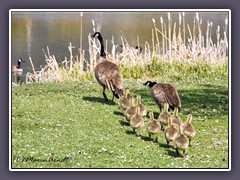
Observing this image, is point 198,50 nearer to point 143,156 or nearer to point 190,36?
point 190,36

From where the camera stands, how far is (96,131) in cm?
1281

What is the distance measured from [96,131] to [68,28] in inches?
173

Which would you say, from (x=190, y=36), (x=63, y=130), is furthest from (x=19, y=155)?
(x=190, y=36)

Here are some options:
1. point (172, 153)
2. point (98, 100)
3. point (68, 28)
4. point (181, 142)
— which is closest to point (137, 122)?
point (172, 153)

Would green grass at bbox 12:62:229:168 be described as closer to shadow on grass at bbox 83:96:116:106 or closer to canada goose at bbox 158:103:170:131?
shadow on grass at bbox 83:96:116:106

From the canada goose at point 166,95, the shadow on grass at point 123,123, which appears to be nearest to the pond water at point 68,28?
the canada goose at point 166,95

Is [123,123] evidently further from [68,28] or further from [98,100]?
[68,28]

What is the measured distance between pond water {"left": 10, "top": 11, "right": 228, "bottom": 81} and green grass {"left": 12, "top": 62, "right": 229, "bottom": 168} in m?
1.42

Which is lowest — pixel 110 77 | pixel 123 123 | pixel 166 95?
pixel 123 123

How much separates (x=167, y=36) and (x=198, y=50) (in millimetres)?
1942

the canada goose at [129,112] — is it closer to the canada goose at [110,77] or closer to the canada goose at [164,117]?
the canada goose at [164,117]

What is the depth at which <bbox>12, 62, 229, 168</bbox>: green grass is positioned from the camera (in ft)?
36.8

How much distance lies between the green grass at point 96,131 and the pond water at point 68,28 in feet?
4.67

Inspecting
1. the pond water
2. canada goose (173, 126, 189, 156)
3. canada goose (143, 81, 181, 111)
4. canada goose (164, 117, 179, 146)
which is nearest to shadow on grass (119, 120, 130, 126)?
canada goose (143, 81, 181, 111)
